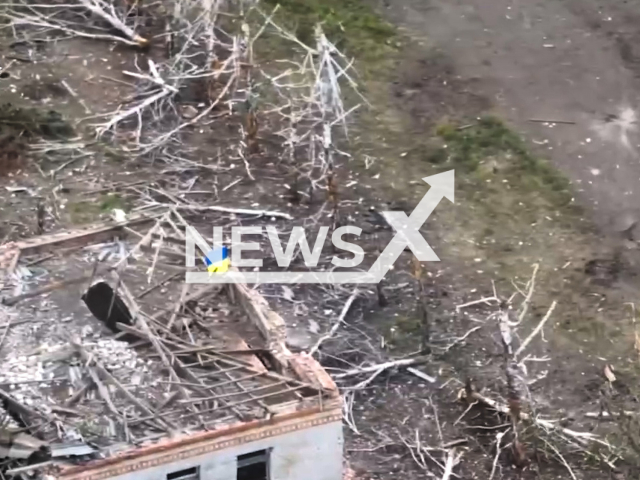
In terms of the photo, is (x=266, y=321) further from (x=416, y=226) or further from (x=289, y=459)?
(x=416, y=226)

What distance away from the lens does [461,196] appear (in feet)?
65.1

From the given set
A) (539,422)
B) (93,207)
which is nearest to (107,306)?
(539,422)

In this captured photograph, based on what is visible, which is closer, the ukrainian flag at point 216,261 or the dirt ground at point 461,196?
the ukrainian flag at point 216,261

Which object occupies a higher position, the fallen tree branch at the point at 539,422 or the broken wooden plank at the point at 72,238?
the broken wooden plank at the point at 72,238

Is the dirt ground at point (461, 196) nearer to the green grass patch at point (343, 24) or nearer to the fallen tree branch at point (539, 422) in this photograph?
the fallen tree branch at point (539, 422)

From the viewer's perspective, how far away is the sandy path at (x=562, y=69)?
20.7 m

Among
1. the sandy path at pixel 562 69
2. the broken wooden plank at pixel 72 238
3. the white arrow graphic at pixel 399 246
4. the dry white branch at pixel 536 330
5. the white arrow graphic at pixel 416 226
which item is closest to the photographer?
the broken wooden plank at pixel 72 238

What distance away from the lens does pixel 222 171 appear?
1994 cm

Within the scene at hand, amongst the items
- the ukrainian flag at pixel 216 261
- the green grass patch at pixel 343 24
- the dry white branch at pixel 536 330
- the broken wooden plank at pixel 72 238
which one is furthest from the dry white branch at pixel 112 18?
the ukrainian flag at pixel 216 261

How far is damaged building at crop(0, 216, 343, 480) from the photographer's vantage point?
11711mm

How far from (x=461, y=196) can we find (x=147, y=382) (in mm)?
8630

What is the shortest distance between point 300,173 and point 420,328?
3.86 meters

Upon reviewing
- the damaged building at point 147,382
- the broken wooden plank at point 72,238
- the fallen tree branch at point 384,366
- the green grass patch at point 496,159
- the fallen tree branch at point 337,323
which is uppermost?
the broken wooden plank at point 72,238

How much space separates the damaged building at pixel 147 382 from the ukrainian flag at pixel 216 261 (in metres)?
0.21
